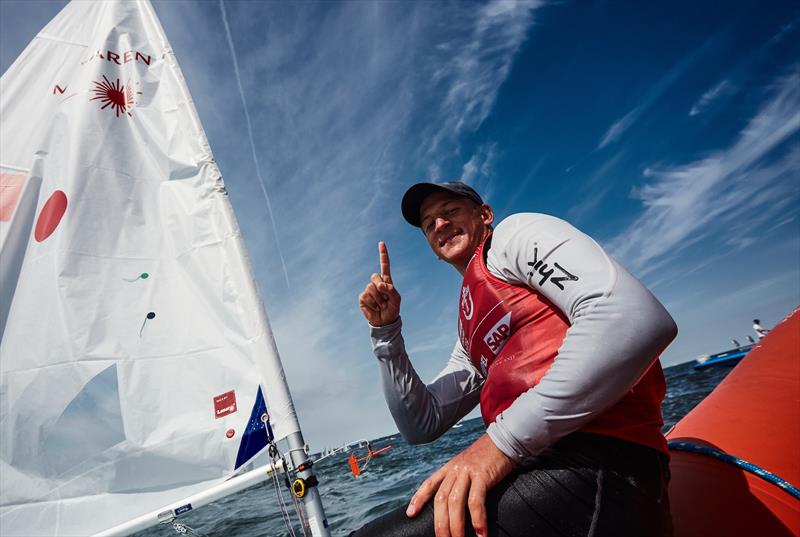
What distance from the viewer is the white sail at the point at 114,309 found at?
227 centimetres

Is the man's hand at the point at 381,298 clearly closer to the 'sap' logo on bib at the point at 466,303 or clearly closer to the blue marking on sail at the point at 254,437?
the 'sap' logo on bib at the point at 466,303

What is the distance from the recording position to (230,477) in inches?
89.1

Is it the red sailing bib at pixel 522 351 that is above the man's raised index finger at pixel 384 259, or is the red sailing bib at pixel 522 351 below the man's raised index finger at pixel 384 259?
below

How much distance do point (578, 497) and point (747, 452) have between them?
158 cm

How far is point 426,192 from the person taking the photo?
2148 millimetres

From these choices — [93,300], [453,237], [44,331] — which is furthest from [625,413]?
[44,331]

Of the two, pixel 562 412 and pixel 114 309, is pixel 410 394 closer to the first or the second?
pixel 562 412

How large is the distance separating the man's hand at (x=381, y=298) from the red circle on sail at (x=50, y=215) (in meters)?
2.48

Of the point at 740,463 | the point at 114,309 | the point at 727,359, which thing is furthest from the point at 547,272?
the point at 727,359

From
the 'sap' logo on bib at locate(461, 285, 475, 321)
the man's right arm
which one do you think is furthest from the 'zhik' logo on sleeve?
the man's right arm

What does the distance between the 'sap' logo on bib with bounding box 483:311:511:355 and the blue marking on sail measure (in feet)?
5.03

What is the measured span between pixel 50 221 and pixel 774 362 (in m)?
5.21

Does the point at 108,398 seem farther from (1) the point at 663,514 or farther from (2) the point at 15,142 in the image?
(1) the point at 663,514

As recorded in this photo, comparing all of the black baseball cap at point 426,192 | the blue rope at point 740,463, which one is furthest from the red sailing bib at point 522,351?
the blue rope at point 740,463
